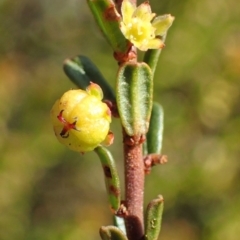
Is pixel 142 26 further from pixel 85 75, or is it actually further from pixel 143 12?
pixel 85 75

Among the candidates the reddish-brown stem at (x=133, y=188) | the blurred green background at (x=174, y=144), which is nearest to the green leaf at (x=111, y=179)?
the reddish-brown stem at (x=133, y=188)

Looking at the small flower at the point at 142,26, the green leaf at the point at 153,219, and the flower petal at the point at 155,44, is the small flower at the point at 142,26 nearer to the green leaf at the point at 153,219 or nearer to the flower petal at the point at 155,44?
the flower petal at the point at 155,44

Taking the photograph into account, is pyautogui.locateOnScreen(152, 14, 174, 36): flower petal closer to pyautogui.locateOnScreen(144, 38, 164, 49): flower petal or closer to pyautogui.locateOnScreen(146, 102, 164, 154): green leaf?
pyautogui.locateOnScreen(144, 38, 164, 49): flower petal

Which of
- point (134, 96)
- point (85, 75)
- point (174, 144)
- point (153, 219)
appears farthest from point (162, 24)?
point (174, 144)

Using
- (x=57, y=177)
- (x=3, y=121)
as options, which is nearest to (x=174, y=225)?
(x=57, y=177)

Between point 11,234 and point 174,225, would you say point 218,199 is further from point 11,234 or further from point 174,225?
point 11,234
